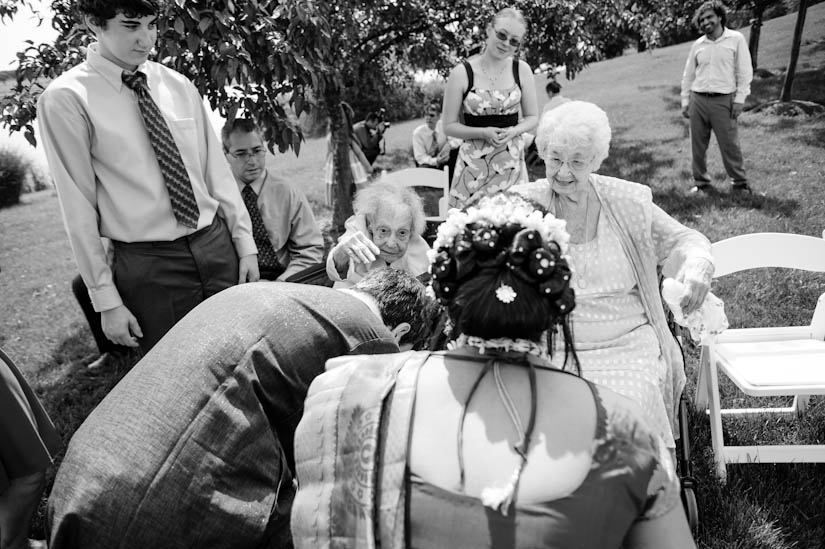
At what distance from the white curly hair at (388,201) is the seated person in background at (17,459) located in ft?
6.14

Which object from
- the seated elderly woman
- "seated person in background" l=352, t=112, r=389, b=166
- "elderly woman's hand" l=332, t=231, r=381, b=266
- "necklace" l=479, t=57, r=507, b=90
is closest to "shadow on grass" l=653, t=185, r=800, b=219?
"necklace" l=479, t=57, r=507, b=90

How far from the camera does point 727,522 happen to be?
8.31 feet

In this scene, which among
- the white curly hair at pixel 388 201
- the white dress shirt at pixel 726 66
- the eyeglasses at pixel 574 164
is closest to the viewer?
the eyeglasses at pixel 574 164

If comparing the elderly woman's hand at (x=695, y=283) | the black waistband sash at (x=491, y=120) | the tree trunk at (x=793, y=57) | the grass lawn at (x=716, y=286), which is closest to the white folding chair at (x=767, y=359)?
the grass lawn at (x=716, y=286)

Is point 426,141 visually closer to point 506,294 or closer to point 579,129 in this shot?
point 579,129

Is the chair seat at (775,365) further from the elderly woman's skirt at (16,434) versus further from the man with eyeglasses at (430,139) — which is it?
the man with eyeglasses at (430,139)

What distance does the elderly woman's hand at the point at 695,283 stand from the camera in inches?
96.0

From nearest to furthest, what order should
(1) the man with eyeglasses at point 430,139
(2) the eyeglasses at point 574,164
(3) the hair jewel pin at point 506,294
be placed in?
(3) the hair jewel pin at point 506,294 < (2) the eyeglasses at point 574,164 < (1) the man with eyeglasses at point 430,139

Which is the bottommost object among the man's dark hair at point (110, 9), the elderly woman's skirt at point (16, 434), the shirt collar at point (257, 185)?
the elderly woman's skirt at point (16, 434)

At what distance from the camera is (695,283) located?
2.44 metres

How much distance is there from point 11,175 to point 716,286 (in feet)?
59.9

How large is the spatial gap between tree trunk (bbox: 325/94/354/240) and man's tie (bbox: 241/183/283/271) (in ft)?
10.2

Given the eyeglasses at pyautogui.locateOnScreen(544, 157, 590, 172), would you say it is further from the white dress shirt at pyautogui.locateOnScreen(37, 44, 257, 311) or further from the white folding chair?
the white dress shirt at pyautogui.locateOnScreen(37, 44, 257, 311)

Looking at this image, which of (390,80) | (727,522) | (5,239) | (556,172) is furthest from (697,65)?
(5,239)
